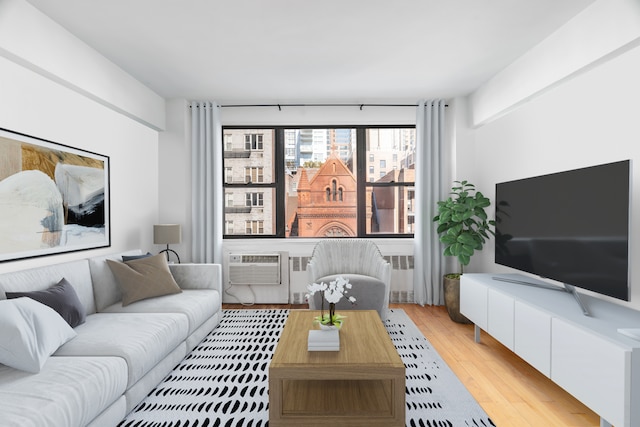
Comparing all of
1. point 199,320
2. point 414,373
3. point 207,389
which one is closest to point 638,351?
point 414,373

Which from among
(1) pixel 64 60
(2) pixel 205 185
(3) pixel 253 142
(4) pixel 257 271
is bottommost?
(4) pixel 257 271

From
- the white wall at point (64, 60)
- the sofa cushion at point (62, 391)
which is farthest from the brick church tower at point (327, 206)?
the sofa cushion at point (62, 391)

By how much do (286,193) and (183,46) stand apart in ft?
7.54

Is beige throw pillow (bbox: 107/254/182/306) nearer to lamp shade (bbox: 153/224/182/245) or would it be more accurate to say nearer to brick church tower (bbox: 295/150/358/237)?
lamp shade (bbox: 153/224/182/245)

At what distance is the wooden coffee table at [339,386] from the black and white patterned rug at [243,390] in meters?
0.27

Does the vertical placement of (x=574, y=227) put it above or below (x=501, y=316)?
above

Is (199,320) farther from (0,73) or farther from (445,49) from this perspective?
(445,49)

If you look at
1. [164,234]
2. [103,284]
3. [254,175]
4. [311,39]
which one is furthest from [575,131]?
[164,234]

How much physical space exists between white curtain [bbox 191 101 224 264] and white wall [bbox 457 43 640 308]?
132 inches

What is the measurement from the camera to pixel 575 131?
2873 mm

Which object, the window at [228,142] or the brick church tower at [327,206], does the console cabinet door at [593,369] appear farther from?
the window at [228,142]

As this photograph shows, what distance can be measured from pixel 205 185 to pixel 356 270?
2.23 meters

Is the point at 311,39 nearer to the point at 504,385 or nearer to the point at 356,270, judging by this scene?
the point at 356,270

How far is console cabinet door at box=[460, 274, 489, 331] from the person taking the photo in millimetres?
3162
